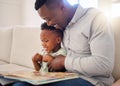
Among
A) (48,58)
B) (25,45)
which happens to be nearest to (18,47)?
(25,45)

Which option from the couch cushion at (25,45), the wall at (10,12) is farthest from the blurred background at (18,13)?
the couch cushion at (25,45)

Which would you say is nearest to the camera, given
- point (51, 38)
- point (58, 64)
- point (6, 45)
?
point (58, 64)

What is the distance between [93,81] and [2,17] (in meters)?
2.77

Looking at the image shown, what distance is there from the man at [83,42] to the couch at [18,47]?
0.95m

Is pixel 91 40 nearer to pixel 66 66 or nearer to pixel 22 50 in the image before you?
pixel 66 66

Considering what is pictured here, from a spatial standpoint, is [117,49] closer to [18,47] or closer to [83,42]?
[83,42]

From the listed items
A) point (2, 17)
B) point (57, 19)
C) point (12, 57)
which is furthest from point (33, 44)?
point (2, 17)

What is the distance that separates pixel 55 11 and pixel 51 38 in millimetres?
180

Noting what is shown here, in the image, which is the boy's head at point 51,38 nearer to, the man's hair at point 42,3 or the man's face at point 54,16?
the man's face at point 54,16

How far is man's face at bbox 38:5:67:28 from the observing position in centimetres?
117

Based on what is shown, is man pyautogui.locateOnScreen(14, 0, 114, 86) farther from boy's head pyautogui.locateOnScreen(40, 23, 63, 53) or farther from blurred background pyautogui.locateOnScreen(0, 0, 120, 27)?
blurred background pyautogui.locateOnScreen(0, 0, 120, 27)

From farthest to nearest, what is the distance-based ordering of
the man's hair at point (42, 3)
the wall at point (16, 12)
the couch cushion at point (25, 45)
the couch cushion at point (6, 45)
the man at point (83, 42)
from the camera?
1. the wall at point (16, 12)
2. the couch cushion at point (6, 45)
3. the couch cushion at point (25, 45)
4. the man's hair at point (42, 3)
5. the man at point (83, 42)

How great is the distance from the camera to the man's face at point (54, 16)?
46.3 inches

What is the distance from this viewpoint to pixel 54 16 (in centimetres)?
119
